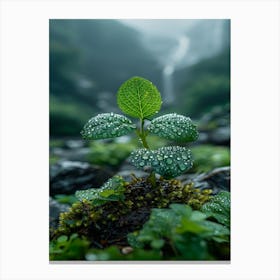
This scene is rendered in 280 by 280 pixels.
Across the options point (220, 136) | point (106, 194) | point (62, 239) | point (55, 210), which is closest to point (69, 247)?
point (62, 239)

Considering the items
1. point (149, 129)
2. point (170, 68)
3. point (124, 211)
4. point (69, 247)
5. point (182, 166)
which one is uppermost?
point (170, 68)

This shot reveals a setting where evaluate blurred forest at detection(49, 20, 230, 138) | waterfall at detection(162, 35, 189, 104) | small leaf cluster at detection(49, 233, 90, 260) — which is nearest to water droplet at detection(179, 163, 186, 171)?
small leaf cluster at detection(49, 233, 90, 260)

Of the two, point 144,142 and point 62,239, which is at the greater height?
point 144,142

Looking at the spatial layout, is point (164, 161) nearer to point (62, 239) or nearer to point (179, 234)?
point (179, 234)

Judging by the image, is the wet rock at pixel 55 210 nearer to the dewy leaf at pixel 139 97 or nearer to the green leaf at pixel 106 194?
the green leaf at pixel 106 194

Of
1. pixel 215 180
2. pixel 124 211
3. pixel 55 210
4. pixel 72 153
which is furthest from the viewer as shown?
pixel 72 153

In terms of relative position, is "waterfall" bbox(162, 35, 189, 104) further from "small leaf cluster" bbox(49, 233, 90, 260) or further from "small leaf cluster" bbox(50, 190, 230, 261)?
"small leaf cluster" bbox(49, 233, 90, 260)

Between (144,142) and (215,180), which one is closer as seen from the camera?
(144,142)
